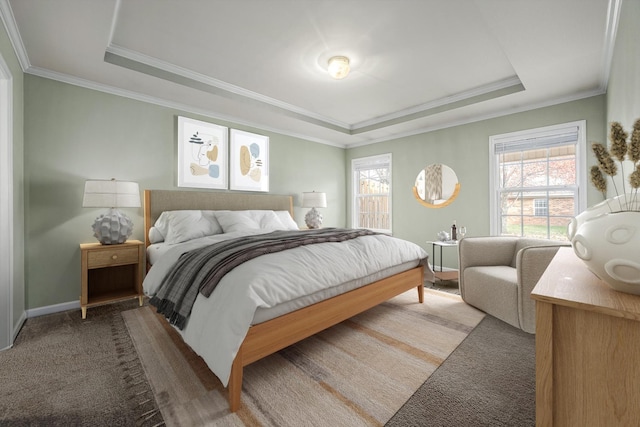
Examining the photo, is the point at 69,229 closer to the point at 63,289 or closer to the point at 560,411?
the point at 63,289

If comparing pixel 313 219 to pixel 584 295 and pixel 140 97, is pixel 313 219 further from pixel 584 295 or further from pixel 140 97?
pixel 584 295

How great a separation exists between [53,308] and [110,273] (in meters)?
0.54

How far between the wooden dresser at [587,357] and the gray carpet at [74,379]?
1654 mm

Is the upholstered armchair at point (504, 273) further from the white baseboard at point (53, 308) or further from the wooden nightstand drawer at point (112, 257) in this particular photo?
the white baseboard at point (53, 308)

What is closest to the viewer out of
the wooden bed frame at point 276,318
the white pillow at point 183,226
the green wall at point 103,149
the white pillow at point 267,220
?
the wooden bed frame at point 276,318

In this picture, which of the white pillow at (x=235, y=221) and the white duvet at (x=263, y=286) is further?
the white pillow at (x=235, y=221)

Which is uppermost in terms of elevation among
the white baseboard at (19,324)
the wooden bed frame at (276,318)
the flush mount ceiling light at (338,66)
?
the flush mount ceiling light at (338,66)

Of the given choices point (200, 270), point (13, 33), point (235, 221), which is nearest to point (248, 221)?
point (235, 221)

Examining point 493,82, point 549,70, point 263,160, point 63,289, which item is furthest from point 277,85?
point 63,289

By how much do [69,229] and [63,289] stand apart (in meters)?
0.61

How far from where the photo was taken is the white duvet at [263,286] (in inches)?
57.6

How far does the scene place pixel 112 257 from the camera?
2.82 m

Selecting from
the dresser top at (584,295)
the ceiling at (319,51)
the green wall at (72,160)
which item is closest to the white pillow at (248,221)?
the green wall at (72,160)

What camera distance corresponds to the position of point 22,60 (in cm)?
249
